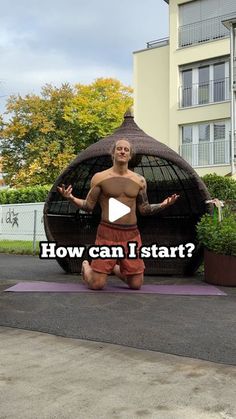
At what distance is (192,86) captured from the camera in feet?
74.3

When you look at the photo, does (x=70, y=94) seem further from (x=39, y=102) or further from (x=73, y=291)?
(x=73, y=291)

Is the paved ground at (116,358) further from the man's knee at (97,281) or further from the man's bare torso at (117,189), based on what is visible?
the man's bare torso at (117,189)

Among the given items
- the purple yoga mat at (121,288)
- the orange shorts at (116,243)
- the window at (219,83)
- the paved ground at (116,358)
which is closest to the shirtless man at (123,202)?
the orange shorts at (116,243)

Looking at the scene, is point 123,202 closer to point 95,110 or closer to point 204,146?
point 204,146

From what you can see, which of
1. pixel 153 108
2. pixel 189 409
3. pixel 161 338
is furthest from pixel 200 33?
pixel 189 409

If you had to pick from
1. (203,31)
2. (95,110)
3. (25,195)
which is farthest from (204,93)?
(95,110)

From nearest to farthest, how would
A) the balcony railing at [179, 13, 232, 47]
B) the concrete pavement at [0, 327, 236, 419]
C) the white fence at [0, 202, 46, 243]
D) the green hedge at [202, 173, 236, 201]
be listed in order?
the concrete pavement at [0, 327, 236, 419]
the green hedge at [202, 173, 236, 201]
the white fence at [0, 202, 46, 243]
the balcony railing at [179, 13, 232, 47]

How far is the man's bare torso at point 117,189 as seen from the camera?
689cm

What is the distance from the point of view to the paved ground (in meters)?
2.94

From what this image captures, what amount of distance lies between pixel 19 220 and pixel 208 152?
8559 mm

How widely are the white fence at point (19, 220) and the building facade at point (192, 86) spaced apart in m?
7.43

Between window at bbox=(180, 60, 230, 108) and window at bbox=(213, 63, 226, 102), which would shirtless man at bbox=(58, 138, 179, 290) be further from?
window at bbox=(213, 63, 226, 102)

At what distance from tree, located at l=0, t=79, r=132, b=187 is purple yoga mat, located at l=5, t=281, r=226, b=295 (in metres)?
23.6

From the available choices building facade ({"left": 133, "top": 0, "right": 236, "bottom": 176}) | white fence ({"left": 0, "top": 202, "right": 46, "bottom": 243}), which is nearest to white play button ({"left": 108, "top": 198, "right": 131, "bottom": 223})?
white fence ({"left": 0, "top": 202, "right": 46, "bottom": 243})
